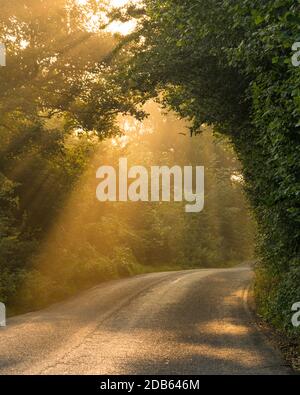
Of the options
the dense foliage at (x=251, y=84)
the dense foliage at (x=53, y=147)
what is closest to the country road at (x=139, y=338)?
the dense foliage at (x=251, y=84)

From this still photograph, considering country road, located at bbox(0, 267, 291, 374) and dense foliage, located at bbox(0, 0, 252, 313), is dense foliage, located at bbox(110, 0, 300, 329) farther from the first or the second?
dense foliage, located at bbox(0, 0, 252, 313)

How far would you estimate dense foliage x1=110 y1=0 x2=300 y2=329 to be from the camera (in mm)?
9934

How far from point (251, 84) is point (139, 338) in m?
6.12

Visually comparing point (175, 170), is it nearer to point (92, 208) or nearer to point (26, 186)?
point (92, 208)

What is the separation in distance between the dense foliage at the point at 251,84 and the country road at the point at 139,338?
1.15 m

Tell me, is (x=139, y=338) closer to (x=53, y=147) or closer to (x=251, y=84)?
(x=251, y=84)

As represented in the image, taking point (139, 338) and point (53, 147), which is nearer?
point (139, 338)

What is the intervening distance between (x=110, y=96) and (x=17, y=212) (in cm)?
650

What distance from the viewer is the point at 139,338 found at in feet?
43.5

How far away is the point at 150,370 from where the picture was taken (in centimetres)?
1002

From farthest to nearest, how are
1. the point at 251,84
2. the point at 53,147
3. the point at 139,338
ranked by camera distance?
the point at 53,147 < the point at 139,338 < the point at 251,84

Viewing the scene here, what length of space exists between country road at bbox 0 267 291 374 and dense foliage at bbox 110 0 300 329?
3.78 ft

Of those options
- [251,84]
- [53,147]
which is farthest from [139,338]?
[53,147]

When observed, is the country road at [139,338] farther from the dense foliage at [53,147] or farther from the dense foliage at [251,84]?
the dense foliage at [53,147]
